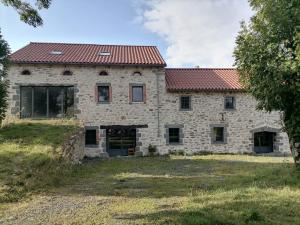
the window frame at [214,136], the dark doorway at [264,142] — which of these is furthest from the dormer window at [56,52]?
the dark doorway at [264,142]

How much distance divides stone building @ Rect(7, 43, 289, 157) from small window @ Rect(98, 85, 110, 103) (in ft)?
0.22

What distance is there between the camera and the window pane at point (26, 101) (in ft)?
79.0

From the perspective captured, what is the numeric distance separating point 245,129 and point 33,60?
1515 centimetres

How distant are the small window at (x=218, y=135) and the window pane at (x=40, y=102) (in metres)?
11.6

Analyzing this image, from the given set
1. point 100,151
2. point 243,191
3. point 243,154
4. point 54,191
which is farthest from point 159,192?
point 243,154

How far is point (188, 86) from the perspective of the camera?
2564 cm

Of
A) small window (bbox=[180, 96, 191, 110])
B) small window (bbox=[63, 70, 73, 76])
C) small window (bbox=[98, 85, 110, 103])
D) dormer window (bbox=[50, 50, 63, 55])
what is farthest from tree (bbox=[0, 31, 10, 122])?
small window (bbox=[180, 96, 191, 110])

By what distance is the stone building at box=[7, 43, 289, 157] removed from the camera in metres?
24.3

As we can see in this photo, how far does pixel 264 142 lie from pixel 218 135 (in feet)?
11.7

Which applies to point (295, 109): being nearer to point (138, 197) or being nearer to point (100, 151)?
point (138, 197)

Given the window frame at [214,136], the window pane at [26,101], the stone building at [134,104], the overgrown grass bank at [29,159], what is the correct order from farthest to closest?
the window frame at [214,136], the stone building at [134,104], the window pane at [26,101], the overgrown grass bank at [29,159]

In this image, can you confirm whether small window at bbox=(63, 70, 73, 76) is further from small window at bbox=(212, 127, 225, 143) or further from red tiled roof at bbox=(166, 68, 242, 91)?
small window at bbox=(212, 127, 225, 143)

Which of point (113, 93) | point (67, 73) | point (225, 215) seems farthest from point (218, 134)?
point (225, 215)

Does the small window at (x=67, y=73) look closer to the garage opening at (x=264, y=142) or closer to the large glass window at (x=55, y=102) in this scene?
the large glass window at (x=55, y=102)
